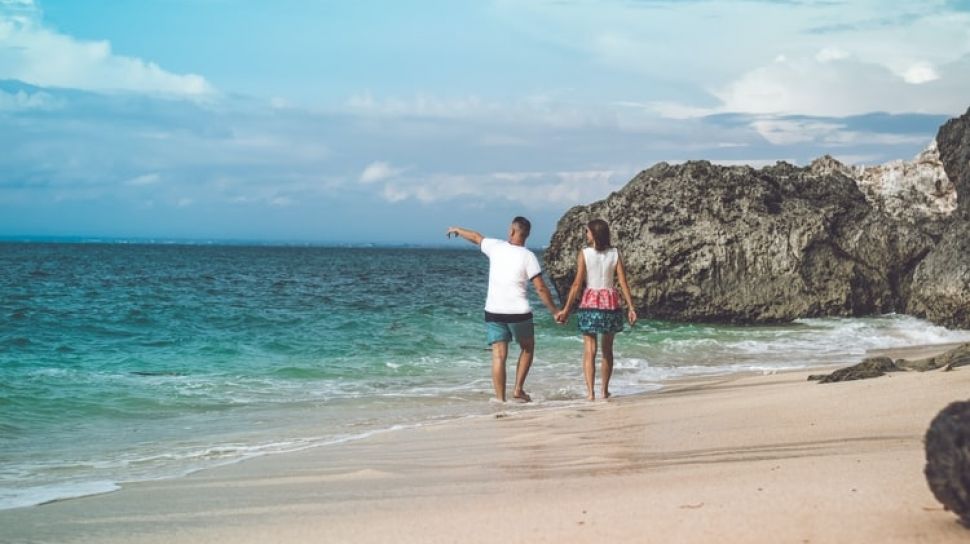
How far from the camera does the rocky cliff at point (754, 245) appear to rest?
2142cm

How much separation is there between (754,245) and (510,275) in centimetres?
1349

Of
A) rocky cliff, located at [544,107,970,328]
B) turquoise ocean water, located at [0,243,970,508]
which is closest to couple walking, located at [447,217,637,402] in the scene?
turquoise ocean water, located at [0,243,970,508]

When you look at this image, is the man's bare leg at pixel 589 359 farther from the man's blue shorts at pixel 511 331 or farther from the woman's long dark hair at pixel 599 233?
the woman's long dark hair at pixel 599 233

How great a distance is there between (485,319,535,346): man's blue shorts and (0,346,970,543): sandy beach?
6.75 ft

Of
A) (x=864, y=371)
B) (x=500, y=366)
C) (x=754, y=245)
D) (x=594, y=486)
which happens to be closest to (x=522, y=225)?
(x=500, y=366)

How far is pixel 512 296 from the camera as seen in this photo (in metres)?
9.58

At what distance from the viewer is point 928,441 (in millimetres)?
3193

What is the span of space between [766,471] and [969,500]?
1.43 metres

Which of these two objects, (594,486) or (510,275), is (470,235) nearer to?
(510,275)

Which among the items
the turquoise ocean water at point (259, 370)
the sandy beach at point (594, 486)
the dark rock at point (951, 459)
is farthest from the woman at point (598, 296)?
the dark rock at point (951, 459)

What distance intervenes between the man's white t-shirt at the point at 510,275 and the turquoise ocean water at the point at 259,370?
1.03m

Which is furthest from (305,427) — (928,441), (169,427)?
(928,441)

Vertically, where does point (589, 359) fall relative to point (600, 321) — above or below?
below

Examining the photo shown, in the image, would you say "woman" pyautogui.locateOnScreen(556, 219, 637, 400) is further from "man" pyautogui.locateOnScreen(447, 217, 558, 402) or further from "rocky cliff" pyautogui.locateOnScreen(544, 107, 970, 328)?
"rocky cliff" pyautogui.locateOnScreen(544, 107, 970, 328)
